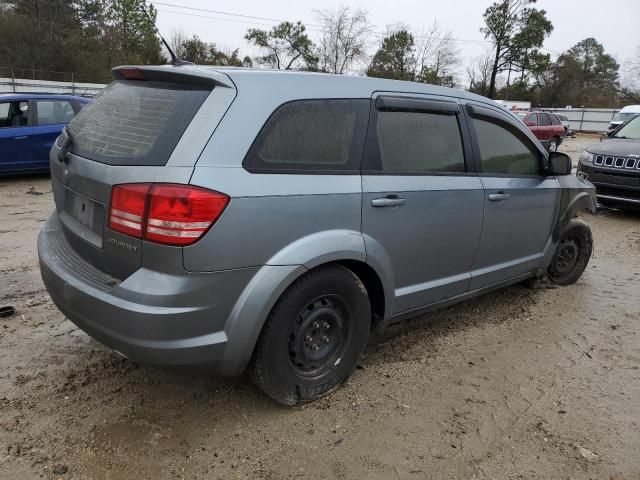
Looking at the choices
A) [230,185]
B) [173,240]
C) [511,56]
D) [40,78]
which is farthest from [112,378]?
[511,56]

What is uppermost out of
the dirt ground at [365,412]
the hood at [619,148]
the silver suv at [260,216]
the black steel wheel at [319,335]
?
the hood at [619,148]

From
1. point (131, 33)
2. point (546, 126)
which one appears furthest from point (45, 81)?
point (546, 126)

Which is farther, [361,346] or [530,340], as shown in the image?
Answer: [530,340]

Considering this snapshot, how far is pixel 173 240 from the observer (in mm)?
2211

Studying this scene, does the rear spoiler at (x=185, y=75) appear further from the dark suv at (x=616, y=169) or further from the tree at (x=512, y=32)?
the tree at (x=512, y=32)

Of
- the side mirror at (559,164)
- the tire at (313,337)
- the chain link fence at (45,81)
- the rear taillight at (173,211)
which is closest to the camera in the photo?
the rear taillight at (173,211)

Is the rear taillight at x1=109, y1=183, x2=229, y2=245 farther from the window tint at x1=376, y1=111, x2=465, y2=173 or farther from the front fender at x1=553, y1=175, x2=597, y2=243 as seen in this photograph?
the front fender at x1=553, y1=175, x2=597, y2=243

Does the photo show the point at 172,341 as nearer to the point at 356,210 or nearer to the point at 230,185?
the point at 230,185

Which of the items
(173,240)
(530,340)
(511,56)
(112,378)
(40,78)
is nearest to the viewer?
(173,240)

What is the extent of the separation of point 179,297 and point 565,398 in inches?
94.4

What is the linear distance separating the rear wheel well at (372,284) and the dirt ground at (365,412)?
1.35 ft

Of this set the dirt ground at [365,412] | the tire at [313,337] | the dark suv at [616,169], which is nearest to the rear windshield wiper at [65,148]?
the dirt ground at [365,412]

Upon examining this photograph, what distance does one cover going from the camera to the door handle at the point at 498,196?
3.63 m

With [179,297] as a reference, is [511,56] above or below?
A: above
